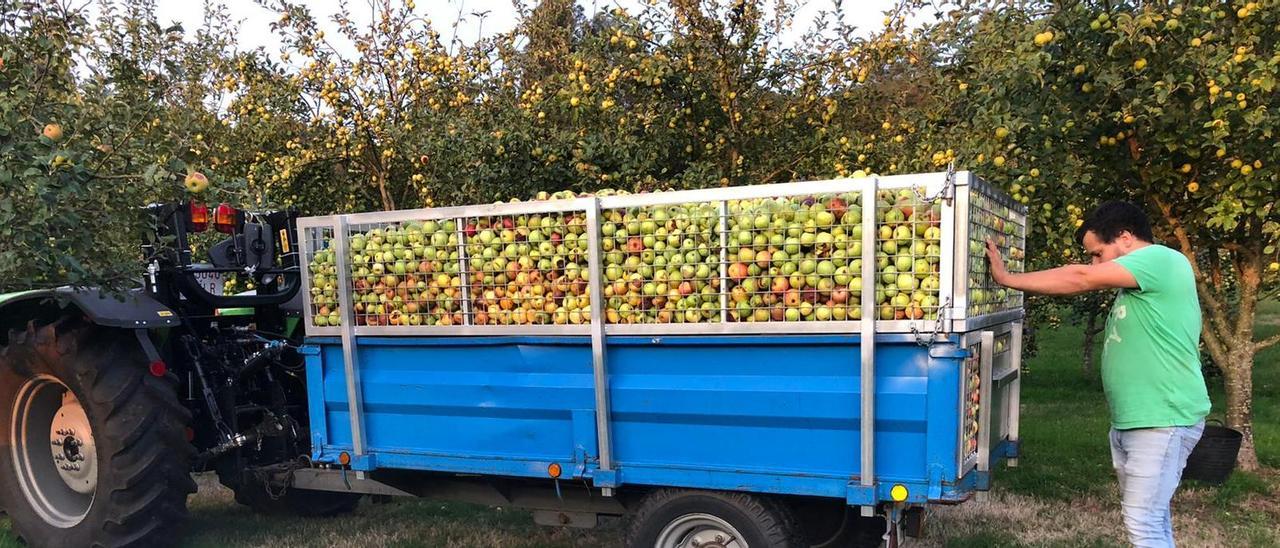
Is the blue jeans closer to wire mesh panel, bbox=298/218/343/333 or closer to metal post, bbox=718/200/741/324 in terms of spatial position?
metal post, bbox=718/200/741/324

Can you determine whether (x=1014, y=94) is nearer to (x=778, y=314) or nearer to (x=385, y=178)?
(x=778, y=314)

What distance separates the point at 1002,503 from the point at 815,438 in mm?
2878

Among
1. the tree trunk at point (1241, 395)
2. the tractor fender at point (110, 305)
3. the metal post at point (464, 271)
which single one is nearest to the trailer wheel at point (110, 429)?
the tractor fender at point (110, 305)

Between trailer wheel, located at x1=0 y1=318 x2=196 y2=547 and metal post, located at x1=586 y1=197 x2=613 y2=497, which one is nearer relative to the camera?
metal post, located at x1=586 y1=197 x2=613 y2=497

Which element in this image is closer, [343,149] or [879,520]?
[879,520]

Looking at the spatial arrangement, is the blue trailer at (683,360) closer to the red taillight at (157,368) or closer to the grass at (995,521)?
the red taillight at (157,368)

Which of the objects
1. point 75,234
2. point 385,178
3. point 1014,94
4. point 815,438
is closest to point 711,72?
point 1014,94

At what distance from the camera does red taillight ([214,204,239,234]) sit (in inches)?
182

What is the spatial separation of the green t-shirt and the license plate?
453 centimetres

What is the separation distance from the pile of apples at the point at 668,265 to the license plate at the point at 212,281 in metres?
1.15

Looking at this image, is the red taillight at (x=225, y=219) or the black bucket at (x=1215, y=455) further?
the black bucket at (x=1215, y=455)

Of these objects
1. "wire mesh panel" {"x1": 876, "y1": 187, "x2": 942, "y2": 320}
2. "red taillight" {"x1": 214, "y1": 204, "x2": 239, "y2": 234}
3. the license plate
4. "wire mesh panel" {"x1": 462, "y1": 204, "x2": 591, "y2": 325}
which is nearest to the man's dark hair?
"wire mesh panel" {"x1": 876, "y1": 187, "x2": 942, "y2": 320}

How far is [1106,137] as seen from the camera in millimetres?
5223

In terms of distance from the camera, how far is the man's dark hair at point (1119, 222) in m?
3.52
